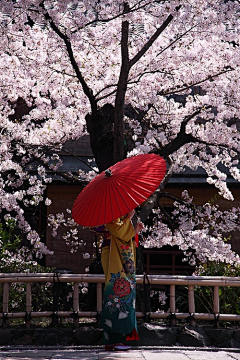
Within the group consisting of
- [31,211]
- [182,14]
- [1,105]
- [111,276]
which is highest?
[182,14]

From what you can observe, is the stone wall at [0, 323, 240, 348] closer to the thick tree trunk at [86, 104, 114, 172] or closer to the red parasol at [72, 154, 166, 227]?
the red parasol at [72, 154, 166, 227]

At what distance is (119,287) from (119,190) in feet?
3.67

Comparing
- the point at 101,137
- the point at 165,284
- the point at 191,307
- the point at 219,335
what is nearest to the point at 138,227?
the point at 165,284

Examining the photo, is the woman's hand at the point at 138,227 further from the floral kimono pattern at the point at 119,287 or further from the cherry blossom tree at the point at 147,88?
the cherry blossom tree at the point at 147,88

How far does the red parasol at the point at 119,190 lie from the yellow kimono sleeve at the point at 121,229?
39 cm

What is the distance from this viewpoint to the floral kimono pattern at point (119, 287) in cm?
598

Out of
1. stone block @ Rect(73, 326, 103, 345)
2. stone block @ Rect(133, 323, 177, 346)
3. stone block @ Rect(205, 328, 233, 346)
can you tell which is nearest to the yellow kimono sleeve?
stone block @ Rect(133, 323, 177, 346)

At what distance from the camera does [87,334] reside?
6785 millimetres

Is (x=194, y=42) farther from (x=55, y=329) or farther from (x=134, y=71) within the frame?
(x=55, y=329)

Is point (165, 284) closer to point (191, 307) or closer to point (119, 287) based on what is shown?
point (191, 307)

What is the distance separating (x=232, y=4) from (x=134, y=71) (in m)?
2.56

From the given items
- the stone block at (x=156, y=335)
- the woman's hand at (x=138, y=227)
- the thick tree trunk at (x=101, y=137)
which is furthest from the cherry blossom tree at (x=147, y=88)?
the woman's hand at (x=138, y=227)

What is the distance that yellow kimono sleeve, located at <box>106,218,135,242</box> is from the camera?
19.6ft

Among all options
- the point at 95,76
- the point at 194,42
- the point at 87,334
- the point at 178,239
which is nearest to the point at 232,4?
the point at 194,42
